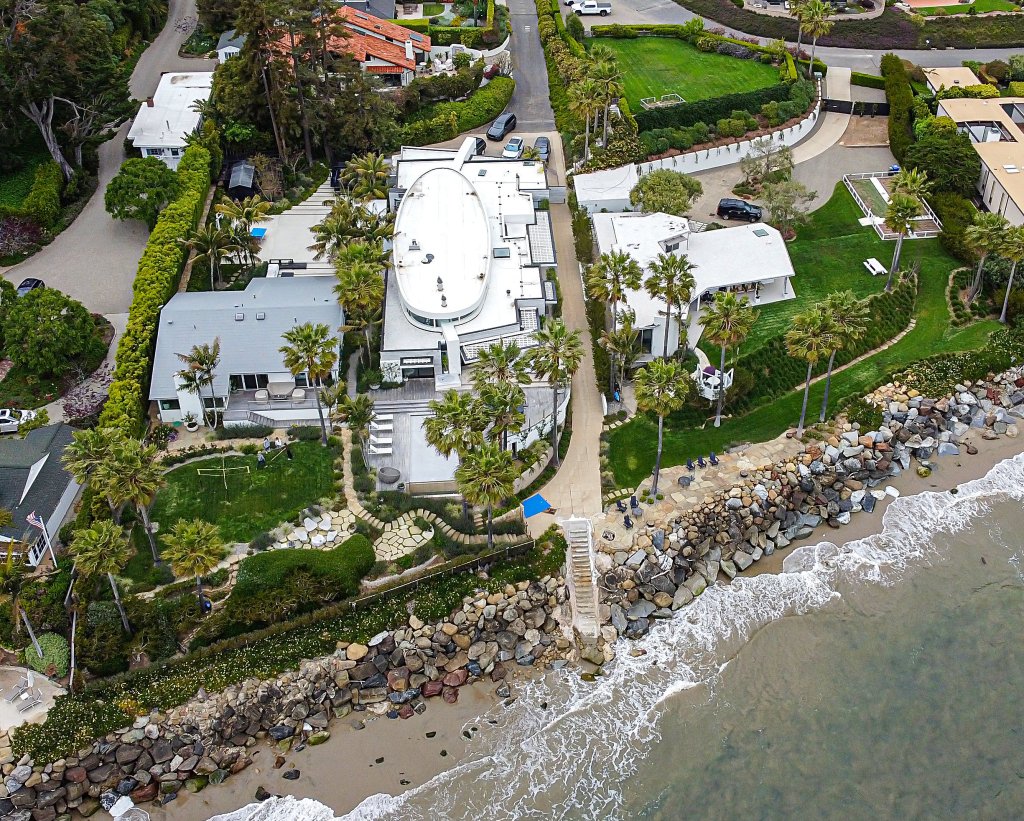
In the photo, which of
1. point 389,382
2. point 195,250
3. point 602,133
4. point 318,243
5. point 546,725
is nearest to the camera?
point 546,725

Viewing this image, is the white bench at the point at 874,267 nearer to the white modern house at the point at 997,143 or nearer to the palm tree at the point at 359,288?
the white modern house at the point at 997,143

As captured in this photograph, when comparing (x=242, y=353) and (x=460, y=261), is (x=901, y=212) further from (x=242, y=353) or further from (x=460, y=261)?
(x=242, y=353)

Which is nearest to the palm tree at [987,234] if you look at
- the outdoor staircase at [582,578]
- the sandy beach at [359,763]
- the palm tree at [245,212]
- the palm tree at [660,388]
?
the palm tree at [660,388]

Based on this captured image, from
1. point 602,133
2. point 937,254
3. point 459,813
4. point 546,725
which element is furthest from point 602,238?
point 459,813

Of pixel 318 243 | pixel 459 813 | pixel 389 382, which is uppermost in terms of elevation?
pixel 318 243

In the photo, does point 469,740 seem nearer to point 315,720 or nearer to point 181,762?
point 315,720

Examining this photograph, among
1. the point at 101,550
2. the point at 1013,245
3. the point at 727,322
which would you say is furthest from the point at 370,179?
the point at 1013,245
